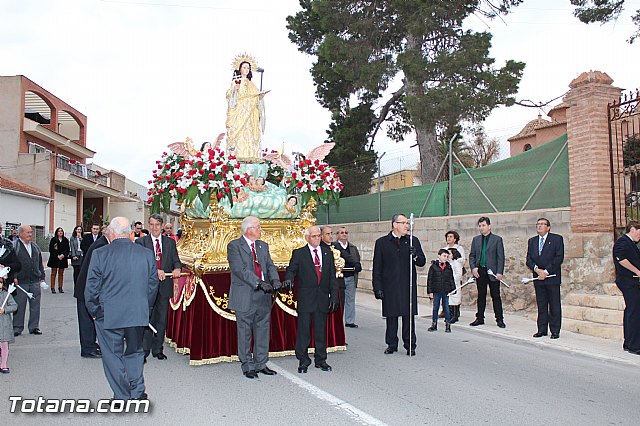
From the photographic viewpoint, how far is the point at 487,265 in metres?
10.0

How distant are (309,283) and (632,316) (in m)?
4.51

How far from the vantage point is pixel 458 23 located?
1723 cm

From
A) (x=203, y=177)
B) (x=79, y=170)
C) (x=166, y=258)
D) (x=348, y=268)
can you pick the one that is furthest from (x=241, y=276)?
(x=79, y=170)

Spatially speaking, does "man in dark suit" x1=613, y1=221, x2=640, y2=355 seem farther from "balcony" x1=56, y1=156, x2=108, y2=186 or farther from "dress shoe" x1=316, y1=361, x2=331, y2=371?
"balcony" x1=56, y1=156, x2=108, y2=186

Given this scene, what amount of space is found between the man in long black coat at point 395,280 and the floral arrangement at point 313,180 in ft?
4.08

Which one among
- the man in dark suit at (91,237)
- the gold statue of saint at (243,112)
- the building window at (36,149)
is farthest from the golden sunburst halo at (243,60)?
the building window at (36,149)

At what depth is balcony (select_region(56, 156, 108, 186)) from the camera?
35.4 metres

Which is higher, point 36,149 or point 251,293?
point 36,149

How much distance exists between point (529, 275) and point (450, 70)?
23.7 feet

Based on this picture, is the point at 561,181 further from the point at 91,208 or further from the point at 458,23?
the point at 91,208

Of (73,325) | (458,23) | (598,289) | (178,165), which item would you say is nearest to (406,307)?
(178,165)

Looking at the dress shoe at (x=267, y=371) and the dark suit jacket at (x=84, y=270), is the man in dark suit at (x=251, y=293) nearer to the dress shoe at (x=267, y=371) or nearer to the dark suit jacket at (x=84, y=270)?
the dress shoe at (x=267, y=371)

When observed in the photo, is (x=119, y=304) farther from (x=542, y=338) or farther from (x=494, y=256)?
(x=494, y=256)

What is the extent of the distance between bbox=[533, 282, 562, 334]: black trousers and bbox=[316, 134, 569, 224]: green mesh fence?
2758 mm
